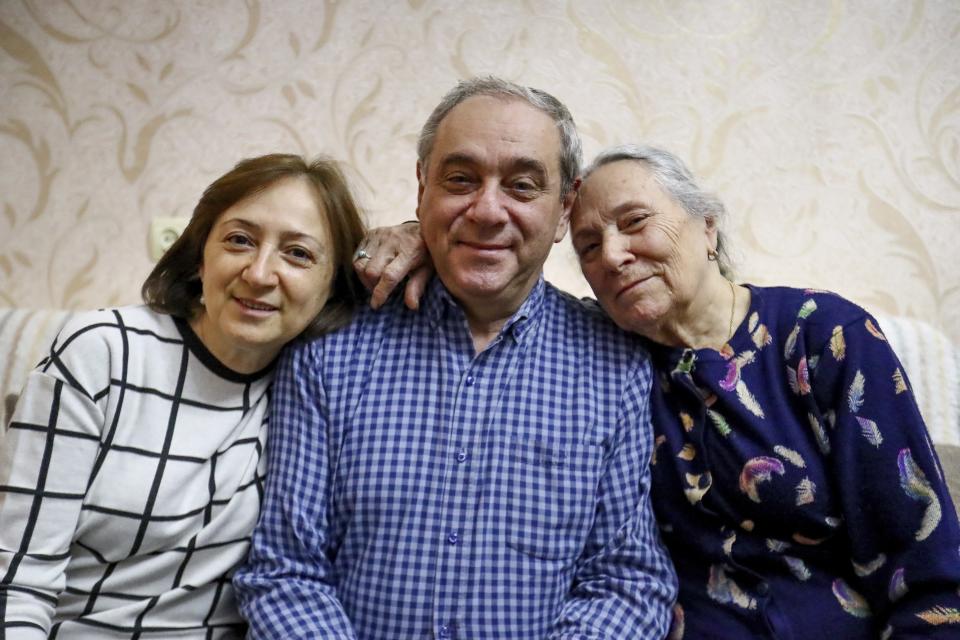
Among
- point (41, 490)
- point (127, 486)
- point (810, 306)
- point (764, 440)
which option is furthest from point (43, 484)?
point (810, 306)

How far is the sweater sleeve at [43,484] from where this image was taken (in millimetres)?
1001

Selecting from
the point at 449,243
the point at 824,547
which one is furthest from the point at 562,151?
the point at 824,547

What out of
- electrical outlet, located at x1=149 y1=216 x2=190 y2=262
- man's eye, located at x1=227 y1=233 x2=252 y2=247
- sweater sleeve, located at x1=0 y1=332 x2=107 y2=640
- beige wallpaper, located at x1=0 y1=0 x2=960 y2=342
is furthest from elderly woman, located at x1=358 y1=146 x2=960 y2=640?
electrical outlet, located at x1=149 y1=216 x2=190 y2=262

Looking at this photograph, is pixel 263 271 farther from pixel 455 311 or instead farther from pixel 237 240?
pixel 455 311

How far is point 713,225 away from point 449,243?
0.50 meters

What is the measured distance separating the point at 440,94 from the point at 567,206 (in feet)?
2.41

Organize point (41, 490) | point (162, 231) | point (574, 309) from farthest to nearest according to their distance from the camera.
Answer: point (162, 231), point (574, 309), point (41, 490)

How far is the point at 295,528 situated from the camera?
1.12 m

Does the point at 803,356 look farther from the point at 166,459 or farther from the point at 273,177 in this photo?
the point at 166,459

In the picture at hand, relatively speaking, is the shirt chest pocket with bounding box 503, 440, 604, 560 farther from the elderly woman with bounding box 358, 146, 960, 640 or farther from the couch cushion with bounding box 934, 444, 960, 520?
the couch cushion with bounding box 934, 444, 960, 520

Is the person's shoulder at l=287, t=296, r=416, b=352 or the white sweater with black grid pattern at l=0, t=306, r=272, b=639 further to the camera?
the person's shoulder at l=287, t=296, r=416, b=352

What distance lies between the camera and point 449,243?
1217mm

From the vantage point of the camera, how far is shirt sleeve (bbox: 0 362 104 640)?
3.28 feet

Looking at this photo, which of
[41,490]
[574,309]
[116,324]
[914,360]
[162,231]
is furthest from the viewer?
[162,231]
